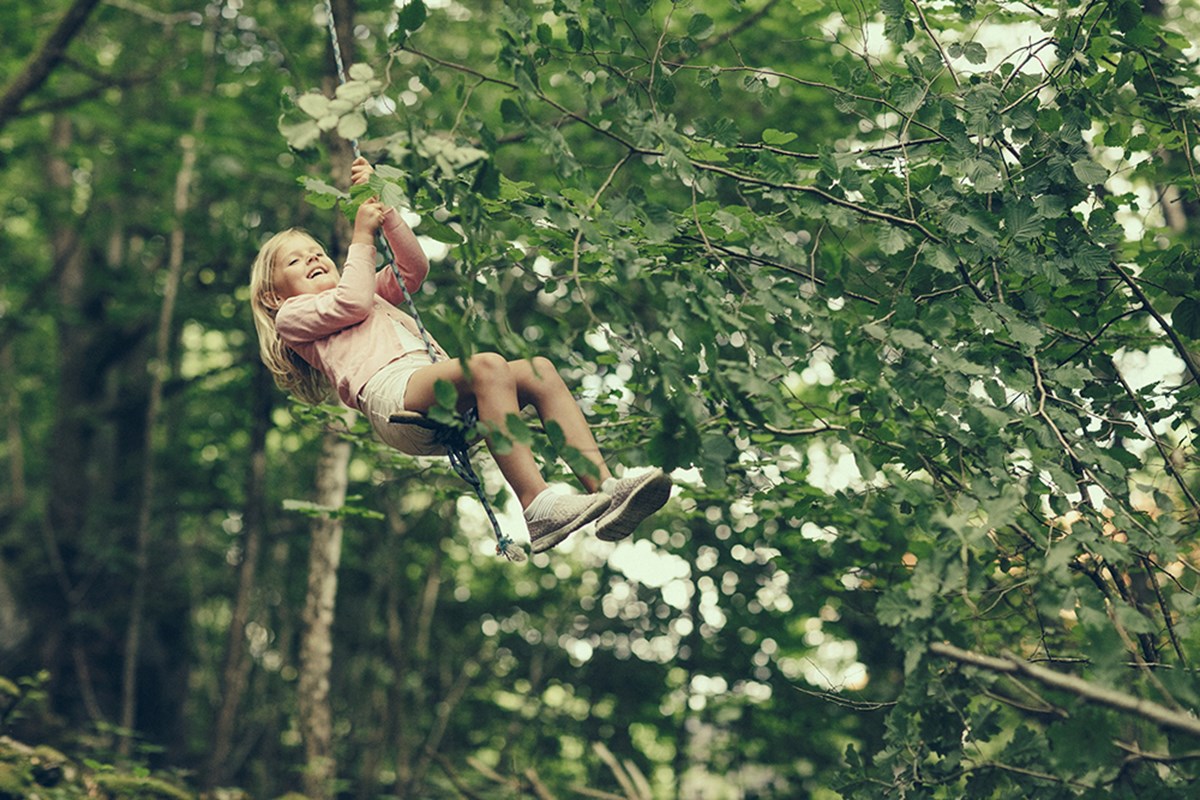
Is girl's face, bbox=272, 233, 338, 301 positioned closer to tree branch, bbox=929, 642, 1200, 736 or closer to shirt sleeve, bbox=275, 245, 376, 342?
shirt sleeve, bbox=275, 245, 376, 342

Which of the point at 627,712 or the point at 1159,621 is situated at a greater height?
the point at 1159,621

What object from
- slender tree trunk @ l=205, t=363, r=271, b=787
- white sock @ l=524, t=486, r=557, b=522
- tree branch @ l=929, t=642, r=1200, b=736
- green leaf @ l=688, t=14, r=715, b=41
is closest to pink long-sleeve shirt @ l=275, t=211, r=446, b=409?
white sock @ l=524, t=486, r=557, b=522

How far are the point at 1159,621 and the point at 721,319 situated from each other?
2.20 meters

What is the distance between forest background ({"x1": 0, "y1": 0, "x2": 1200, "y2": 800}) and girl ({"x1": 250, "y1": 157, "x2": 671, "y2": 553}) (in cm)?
16

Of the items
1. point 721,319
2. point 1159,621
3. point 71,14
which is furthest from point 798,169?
point 71,14

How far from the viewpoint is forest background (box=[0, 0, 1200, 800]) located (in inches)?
107

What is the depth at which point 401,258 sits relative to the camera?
3.55m

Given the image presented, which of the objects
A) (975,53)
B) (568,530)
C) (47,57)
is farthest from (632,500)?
(47,57)

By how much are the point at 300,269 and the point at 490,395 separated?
1.06 m

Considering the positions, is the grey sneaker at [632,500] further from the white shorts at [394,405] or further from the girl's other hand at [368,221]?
the girl's other hand at [368,221]

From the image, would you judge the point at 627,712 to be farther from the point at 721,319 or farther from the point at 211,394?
the point at 721,319

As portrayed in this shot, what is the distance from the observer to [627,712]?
431 inches

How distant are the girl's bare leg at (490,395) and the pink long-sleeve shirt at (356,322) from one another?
11.4 inches

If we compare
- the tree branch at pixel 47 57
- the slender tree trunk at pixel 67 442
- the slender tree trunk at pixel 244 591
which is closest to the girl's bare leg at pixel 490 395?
the slender tree trunk at pixel 244 591
